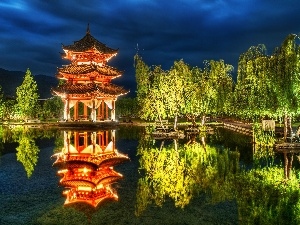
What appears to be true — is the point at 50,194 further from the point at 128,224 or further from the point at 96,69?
the point at 96,69

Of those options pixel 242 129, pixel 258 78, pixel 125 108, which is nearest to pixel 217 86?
pixel 242 129

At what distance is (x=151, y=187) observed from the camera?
17.1 metres

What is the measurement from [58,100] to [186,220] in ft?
250

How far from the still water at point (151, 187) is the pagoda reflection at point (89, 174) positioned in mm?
43

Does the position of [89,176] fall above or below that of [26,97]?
below

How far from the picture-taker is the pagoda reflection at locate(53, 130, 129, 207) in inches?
609

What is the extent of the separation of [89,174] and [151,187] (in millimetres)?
3969

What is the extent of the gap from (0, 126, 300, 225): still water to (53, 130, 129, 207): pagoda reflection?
0.04 metres

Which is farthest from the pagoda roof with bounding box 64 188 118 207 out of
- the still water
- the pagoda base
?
the pagoda base

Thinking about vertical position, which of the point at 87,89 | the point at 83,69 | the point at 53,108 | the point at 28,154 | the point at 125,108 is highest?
the point at 83,69

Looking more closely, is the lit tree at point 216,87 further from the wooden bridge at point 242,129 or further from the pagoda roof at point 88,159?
the pagoda roof at point 88,159

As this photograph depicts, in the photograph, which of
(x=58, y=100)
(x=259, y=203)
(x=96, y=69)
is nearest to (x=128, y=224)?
(x=259, y=203)

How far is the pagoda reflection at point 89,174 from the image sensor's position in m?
15.5

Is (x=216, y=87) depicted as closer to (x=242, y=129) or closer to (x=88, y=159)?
(x=242, y=129)
